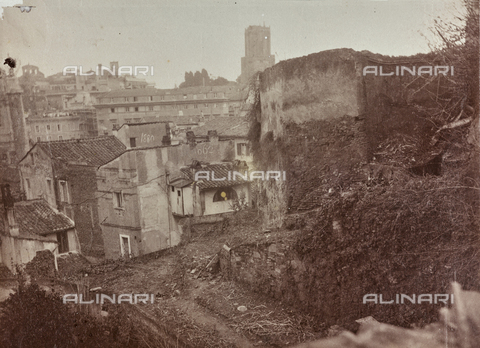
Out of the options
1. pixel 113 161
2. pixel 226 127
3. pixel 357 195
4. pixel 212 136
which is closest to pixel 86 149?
pixel 113 161

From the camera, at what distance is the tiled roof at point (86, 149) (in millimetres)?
6227

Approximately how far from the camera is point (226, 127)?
631 cm

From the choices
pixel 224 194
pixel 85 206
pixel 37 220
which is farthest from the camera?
pixel 85 206

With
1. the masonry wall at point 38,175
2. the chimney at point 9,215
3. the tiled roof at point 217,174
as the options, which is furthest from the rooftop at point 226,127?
the chimney at point 9,215

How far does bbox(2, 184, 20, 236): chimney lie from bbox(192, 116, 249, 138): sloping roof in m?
3.14

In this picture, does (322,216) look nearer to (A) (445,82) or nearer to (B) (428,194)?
(B) (428,194)

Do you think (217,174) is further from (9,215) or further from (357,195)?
(9,215)

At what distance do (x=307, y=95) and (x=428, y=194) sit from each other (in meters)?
2.24

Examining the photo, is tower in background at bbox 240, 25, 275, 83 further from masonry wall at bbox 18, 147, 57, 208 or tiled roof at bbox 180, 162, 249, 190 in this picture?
masonry wall at bbox 18, 147, 57, 208

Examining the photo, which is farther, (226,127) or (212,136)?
(226,127)

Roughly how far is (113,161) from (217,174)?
70.3 inches

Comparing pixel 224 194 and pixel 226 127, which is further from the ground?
pixel 226 127

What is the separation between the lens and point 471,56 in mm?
5398

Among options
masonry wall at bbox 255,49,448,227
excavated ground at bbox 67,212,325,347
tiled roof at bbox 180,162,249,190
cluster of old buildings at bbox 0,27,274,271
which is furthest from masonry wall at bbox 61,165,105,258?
masonry wall at bbox 255,49,448,227
